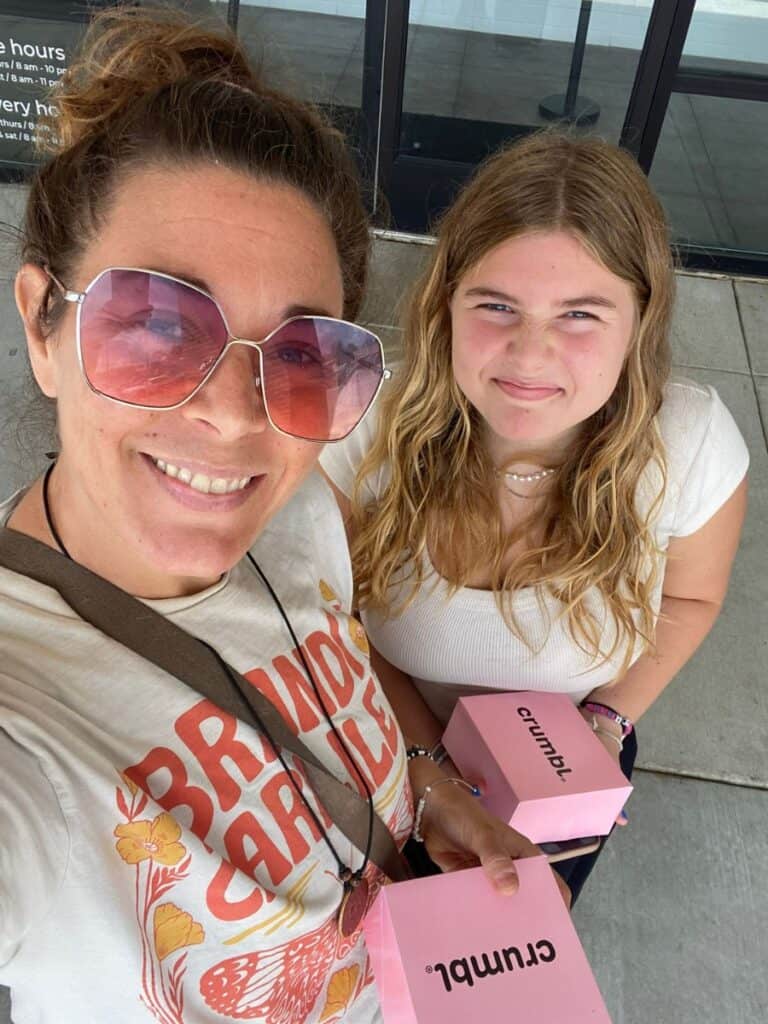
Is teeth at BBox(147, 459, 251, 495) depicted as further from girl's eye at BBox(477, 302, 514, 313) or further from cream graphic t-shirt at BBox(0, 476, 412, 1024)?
girl's eye at BBox(477, 302, 514, 313)

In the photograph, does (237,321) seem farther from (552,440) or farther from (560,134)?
(560,134)

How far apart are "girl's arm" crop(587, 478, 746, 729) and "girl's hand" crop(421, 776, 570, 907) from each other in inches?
21.5

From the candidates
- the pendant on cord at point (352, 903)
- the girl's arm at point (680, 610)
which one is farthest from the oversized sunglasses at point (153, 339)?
the girl's arm at point (680, 610)

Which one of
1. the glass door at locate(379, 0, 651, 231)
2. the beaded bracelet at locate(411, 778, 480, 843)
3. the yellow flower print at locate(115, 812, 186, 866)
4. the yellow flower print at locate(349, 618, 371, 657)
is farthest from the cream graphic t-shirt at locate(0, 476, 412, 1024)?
the glass door at locate(379, 0, 651, 231)

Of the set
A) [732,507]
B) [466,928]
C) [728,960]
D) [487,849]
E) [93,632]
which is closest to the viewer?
[93,632]

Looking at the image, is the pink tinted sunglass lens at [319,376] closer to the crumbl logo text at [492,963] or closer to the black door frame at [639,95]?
the crumbl logo text at [492,963]

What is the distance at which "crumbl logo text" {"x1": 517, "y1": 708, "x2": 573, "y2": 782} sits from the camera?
5.09 ft

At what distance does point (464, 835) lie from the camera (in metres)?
1.41

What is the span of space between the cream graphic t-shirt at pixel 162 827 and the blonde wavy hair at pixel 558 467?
2.01 feet

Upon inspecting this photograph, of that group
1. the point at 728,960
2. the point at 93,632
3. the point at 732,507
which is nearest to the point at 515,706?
the point at 732,507

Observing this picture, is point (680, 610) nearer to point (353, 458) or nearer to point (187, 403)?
point (353, 458)

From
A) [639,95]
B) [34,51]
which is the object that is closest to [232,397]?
[639,95]

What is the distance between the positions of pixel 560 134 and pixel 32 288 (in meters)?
1.29

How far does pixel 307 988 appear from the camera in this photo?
3.94 ft
